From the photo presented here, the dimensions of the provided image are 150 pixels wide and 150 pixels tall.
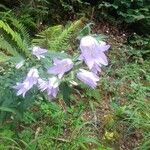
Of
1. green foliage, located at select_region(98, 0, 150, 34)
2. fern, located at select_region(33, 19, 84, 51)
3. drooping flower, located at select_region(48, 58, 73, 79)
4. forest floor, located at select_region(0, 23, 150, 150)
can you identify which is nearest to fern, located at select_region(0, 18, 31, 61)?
fern, located at select_region(33, 19, 84, 51)

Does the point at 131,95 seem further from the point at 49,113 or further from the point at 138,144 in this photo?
the point at 49,113

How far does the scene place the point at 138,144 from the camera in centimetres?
420

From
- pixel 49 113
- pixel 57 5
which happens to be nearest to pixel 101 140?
pixel 49 113

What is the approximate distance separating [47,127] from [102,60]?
1.95 meters

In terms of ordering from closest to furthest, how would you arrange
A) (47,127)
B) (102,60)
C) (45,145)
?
(102,60) → (45,145) → (47,127)

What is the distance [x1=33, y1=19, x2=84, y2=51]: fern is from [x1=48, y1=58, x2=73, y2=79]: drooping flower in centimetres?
254

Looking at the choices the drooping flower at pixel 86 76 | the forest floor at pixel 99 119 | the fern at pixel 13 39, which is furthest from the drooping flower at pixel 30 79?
the fern at pixel 13 39

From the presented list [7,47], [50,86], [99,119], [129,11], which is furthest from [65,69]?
[129,11]

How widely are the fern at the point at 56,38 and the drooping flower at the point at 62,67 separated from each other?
8.34ft

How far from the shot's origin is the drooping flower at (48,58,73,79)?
209 cm

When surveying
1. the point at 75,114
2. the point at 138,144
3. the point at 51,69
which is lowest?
the point at 138,144

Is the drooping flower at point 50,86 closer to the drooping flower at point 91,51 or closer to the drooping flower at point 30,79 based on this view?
the drooping flower at point 30,79

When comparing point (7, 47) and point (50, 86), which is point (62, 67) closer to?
point (50, 86)

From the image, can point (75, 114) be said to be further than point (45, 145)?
Yes
